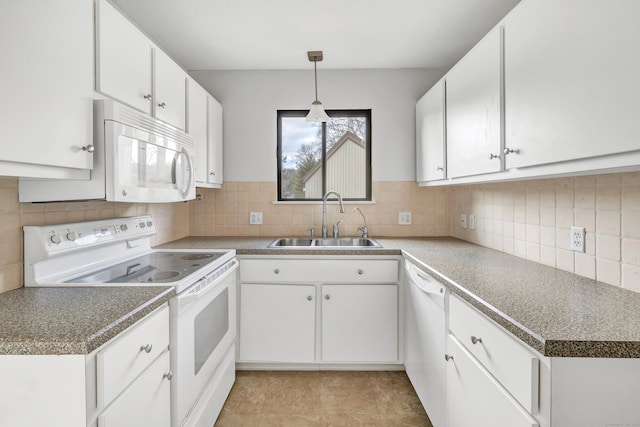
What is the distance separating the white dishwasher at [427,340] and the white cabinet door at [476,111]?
0.64 metres

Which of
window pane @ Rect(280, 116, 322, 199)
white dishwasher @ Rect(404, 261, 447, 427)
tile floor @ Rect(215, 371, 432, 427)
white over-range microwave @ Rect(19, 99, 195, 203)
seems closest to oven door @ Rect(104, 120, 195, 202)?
white over-range microwave @ Rect(19, 99, 195, 203)

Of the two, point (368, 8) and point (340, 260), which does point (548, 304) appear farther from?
point (368, 8)

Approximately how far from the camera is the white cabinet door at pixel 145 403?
99 centimetres

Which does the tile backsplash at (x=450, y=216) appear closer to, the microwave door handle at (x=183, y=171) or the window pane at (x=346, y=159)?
the window pane at (x=346, y=159)

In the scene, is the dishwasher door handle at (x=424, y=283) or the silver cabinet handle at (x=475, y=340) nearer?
the silver cabinet handle at (x=475, y=340)

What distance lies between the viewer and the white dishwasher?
5.19 ft

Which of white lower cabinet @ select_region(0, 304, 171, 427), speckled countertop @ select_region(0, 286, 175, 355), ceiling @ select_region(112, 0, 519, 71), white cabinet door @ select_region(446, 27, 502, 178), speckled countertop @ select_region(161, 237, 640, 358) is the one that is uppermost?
ceiling @ select_region(112, 0, 519, 71)

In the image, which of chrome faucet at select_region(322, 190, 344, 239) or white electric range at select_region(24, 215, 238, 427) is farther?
chrome faucet at select_region(322, 190, 344, 239)

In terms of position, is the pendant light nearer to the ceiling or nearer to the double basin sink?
the ceiling

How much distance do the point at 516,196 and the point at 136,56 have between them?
2.10 metres

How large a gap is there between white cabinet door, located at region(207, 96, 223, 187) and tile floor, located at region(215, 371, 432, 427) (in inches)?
56.7

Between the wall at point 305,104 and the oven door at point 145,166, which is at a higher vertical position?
the wall at point 305,104

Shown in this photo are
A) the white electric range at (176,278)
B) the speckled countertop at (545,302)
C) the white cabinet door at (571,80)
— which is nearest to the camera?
the speckled countertop at (545,302)

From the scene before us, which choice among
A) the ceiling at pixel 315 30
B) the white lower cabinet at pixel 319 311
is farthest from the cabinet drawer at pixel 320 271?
the ceiling at pixel 315 30
